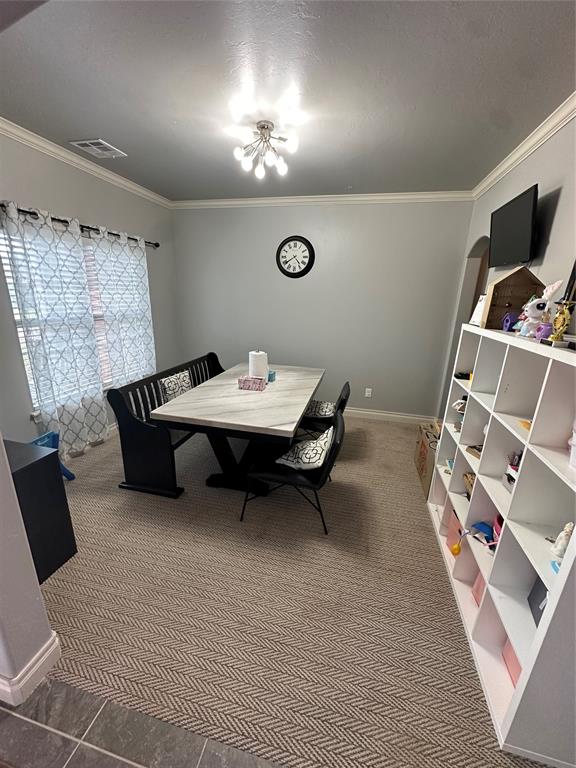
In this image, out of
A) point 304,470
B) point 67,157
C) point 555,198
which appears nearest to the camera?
point 555,198

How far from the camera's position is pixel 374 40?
1.27 meters

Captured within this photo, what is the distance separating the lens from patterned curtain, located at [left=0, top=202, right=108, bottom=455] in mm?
2184

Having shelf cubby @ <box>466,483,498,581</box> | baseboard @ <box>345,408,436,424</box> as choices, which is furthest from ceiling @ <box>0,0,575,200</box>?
baseboard @ <box>345,408,436,424</box>

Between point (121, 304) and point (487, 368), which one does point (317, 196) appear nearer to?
point (121, 304)

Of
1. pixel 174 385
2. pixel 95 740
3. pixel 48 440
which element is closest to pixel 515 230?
pixel 174 385

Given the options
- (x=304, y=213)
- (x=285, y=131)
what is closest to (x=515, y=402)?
(x=285, y=131)

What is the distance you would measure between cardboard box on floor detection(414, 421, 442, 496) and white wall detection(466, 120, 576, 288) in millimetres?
1308

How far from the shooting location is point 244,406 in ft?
7.13

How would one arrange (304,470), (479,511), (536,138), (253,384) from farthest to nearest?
1. (253,384)
2. (304,470)
3. (536,138)
4. (479,511)

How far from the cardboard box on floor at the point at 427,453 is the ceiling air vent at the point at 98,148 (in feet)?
11.0

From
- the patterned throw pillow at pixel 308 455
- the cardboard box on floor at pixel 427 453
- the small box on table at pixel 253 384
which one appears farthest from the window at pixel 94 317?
the cardboard box on floor at pixel 427 453

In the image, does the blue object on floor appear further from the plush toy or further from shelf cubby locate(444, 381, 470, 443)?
the plush toy

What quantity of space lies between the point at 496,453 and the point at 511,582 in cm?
53

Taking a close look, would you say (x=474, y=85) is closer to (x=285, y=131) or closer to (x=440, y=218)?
(x=285, y=131)
